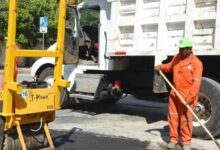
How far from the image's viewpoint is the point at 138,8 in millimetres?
8414

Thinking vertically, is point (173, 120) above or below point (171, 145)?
above

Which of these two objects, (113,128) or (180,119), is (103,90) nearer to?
(113,128)

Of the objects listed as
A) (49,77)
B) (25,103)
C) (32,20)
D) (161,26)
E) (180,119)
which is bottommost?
(180,119)

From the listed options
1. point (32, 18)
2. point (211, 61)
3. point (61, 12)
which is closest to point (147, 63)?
point (211, 61)

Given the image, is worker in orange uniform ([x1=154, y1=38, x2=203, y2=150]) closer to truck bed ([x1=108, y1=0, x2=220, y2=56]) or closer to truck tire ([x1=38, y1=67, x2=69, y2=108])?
truck bed ([x1=108, y1=0, x2=220, y2=56])

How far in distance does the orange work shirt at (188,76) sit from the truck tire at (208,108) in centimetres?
83

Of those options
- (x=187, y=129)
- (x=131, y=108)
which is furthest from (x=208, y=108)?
(x=131, y=108)

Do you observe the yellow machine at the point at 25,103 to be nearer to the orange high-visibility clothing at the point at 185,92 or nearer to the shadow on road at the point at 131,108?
the orange high-visibility clothing at the point at 185,92

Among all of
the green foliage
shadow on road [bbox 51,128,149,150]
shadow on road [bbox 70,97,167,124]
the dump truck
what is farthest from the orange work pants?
the green foliage

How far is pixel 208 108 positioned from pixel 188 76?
109 cm

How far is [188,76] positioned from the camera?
6.72 metres

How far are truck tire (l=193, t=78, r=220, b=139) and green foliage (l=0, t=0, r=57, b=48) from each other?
23200mm

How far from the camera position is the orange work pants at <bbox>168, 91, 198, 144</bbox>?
6719 millimetres

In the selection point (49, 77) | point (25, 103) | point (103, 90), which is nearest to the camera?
point (25, 103)
